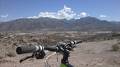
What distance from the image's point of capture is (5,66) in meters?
20.7

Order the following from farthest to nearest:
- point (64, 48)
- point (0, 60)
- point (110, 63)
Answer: point (0, 60) → point (110, 63) → point (64, 48)

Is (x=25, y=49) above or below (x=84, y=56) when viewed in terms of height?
above

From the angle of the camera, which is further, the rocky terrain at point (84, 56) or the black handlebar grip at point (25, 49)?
the rocky terrain at point (84, 56)

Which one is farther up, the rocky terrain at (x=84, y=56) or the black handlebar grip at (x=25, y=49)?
the black handlebar grip at (x=25, y=49)

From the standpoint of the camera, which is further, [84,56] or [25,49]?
[84,56]

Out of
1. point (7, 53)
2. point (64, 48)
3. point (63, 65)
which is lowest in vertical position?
point (7, 53)

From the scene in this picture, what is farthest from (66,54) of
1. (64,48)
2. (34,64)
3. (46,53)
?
(34,64)

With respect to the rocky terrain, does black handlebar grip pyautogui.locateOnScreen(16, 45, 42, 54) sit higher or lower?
higher

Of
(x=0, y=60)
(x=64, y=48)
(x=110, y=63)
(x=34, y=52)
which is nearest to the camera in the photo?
(x=34, y=52)

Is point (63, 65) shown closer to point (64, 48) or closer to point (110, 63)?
point (64, 48)

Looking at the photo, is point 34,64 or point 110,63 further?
point 34,64

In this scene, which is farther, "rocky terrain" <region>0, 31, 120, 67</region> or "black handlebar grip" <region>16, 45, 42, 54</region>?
"rocky terrain" <region>0, 31, 120, 67</region>

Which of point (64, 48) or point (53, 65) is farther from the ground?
point (64, 48)

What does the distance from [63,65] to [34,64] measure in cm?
1692
